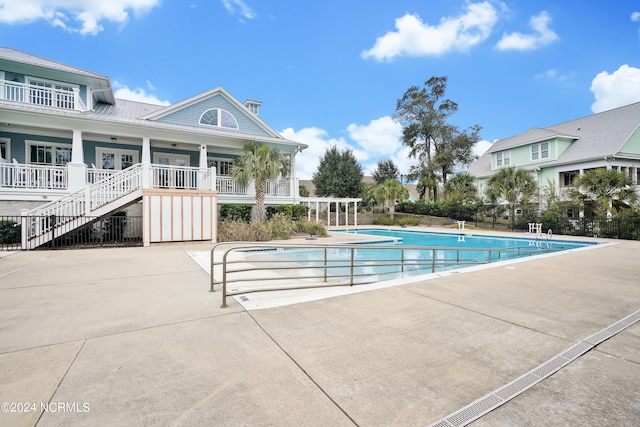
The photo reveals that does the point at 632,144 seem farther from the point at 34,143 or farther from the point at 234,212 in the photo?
the point at 34,143

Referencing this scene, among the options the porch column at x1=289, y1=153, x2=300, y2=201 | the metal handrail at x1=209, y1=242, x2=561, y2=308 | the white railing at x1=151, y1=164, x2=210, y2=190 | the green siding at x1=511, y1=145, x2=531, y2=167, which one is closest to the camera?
the metal handrail at x1=209, y1=242, x2=561, y2=308

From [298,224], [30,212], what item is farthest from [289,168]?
[30,212]

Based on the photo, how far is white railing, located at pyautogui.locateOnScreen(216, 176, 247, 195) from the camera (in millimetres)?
15750

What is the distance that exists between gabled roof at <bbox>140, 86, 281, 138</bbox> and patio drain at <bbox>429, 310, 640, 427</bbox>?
17.8 meters

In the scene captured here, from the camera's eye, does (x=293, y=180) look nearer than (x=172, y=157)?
No

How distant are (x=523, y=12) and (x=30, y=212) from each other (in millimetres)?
22571

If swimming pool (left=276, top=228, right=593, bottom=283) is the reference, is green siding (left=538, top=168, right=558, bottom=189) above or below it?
above

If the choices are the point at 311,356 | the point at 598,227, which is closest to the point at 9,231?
the point at 311,356


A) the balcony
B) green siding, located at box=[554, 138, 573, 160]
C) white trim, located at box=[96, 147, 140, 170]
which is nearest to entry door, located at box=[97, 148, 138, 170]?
white trim, located at box=[96, 147, 140, 170]

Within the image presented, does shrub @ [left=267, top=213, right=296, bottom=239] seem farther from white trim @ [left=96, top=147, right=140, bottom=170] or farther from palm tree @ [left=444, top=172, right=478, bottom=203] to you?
palm tree @ [left=444, top=172, right=478, bottom=203]

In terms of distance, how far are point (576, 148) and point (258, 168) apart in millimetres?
24483

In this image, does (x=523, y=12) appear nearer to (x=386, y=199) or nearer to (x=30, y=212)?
(x=386, y=199)

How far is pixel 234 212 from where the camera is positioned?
15570 mm

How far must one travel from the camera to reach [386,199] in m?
27.1
